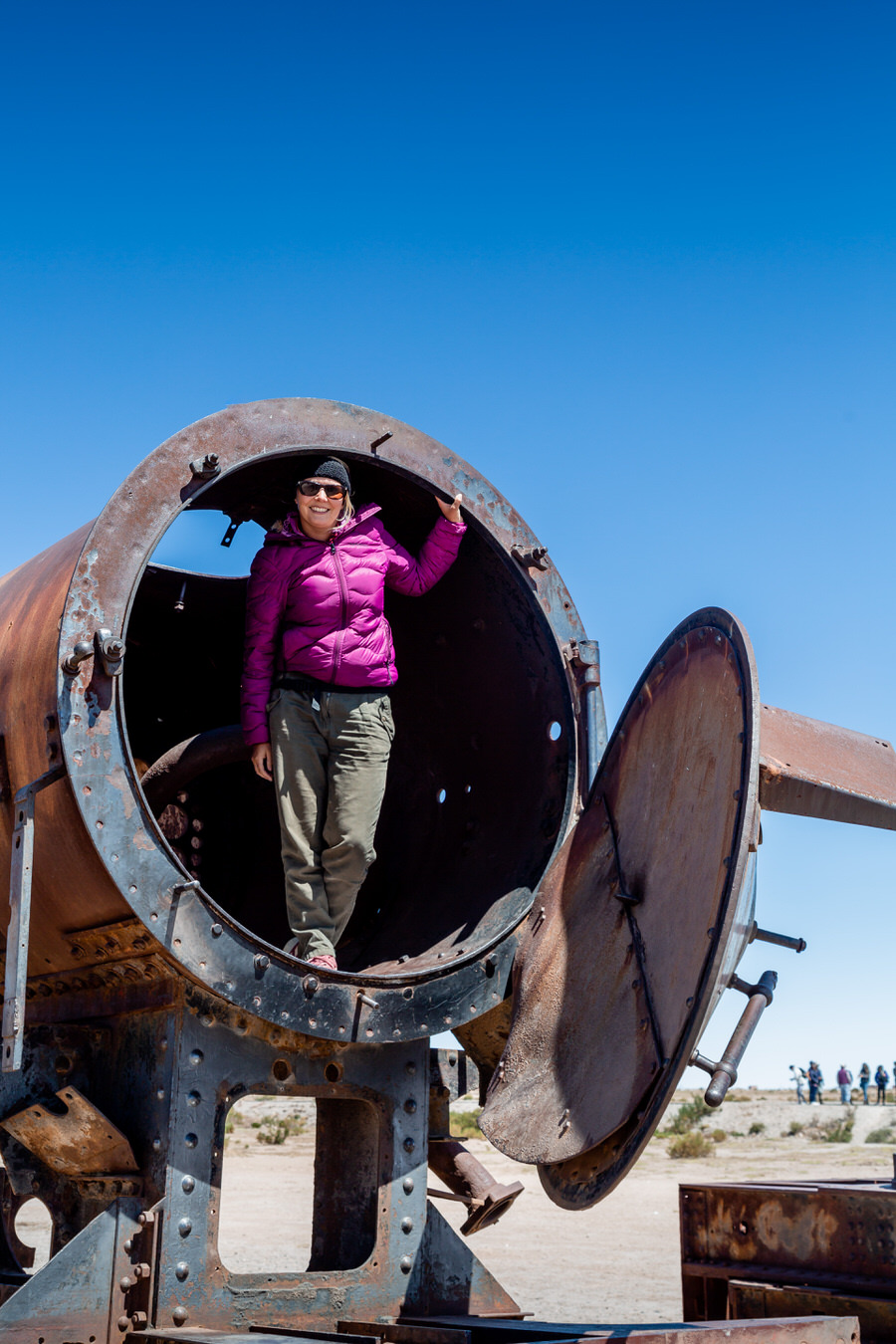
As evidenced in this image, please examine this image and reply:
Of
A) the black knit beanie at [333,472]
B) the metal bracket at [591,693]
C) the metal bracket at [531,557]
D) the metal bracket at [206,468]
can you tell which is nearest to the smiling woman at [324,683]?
the black knit beanie at [333,472]

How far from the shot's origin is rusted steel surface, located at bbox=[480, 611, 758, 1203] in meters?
3.16

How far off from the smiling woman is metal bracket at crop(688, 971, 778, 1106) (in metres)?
1.47

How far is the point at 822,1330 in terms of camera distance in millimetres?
3104

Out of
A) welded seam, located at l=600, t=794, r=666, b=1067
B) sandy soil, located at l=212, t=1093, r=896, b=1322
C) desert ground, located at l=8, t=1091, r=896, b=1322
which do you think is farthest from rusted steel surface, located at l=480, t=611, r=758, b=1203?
sandy soil, located at l=212, t=1093, r=896, b=1322

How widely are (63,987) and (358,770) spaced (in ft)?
3.85

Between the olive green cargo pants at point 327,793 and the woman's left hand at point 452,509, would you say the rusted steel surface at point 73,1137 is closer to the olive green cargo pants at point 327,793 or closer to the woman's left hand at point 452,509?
the olive green cargo pants at point 327,793

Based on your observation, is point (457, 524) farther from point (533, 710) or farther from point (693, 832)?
point (693, 832)

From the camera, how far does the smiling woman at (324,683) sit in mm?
4285

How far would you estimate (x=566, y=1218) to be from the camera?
12.9m

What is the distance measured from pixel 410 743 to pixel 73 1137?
2158 mm

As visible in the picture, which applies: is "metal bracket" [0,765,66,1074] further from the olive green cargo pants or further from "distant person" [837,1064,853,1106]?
"distant person" [837,1064,853,1106]

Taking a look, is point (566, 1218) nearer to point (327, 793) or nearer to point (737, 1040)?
point (327, 793)

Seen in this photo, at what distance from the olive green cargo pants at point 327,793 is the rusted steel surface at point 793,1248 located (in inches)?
60.7

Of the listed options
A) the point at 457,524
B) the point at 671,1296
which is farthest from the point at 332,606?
the point at 671,1296
